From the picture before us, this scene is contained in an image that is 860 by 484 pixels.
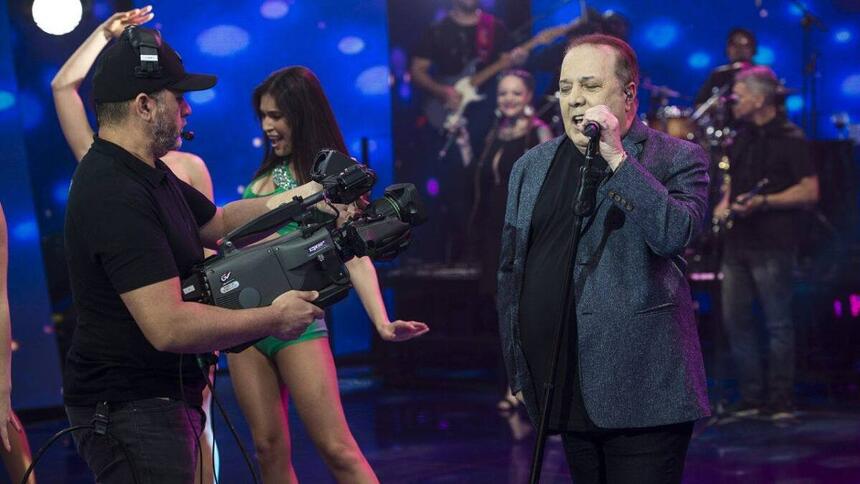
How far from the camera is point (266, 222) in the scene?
2.52 metres

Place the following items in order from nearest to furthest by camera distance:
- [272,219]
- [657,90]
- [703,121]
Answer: [272,219]
[703,121]
[657,90]

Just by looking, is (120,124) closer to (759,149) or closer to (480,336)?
(759,149)

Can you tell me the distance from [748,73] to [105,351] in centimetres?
511

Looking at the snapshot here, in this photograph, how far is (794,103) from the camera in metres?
7.62

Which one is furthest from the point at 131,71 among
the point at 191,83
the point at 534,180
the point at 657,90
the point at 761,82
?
the point at 657,90

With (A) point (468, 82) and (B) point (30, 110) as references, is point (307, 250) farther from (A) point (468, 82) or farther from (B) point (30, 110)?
(A) point (468, 82)

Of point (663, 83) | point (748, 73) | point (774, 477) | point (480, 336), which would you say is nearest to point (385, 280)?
point (480, 336)

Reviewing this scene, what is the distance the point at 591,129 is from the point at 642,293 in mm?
414

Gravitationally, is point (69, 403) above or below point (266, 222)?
below

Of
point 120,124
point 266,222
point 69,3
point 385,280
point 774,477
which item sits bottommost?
point 774,477

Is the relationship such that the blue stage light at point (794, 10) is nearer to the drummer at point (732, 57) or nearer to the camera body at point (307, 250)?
the drummer at point (732, 57)

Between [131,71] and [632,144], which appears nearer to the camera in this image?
[131,71]

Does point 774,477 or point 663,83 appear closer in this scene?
point 774,477

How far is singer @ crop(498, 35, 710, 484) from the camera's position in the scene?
2537 mm
